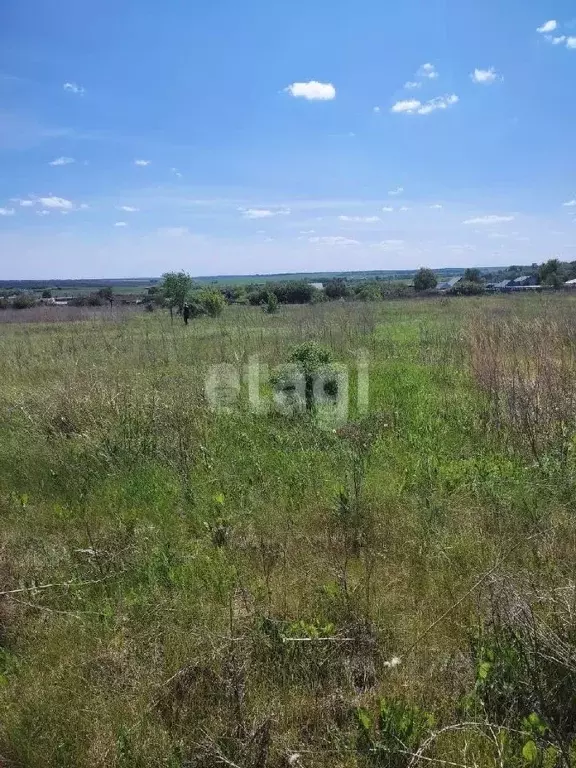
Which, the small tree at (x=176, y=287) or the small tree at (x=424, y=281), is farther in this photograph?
the small tree at (x=424, y=281)

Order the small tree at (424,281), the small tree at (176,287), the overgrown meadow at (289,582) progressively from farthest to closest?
the small tree at (424,281) < the small tree at (176,287) < the overgrown meadow at (289,582)

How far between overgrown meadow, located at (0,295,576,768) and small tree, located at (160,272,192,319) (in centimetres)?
1436

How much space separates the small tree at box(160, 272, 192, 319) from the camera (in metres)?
18.8

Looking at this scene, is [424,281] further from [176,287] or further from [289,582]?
[289,582]

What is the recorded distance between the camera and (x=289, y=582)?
98.4 inches

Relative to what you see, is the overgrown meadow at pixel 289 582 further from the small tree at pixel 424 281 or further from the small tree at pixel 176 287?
the small tree at pixel 424 281

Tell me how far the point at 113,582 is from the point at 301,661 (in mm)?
1152

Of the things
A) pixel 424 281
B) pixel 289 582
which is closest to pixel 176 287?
pixel 289 582

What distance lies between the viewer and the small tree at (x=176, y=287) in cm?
1878

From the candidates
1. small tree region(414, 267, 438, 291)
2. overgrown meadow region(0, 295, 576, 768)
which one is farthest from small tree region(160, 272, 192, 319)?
small tree region(414, 267, 438, 291)

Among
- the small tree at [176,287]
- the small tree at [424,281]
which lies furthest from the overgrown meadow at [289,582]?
the small tree at [424,281]

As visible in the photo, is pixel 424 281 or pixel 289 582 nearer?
pixel 289 582

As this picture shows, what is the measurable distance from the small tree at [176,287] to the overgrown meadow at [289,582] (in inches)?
565

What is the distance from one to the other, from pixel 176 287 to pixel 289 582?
58.2ft
